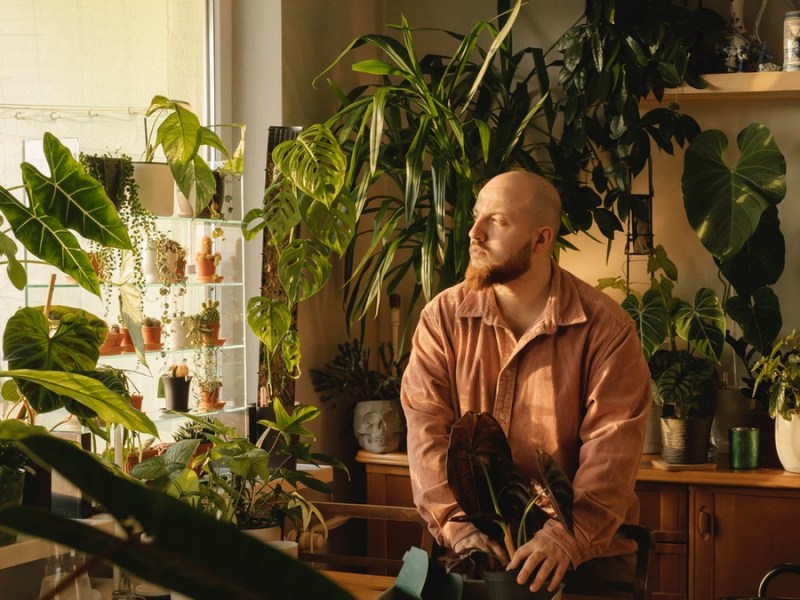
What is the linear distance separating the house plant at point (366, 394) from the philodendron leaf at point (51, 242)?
6.20 ft

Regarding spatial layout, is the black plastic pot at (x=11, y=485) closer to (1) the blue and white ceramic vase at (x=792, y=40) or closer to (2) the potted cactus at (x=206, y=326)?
(2) the potted cactus at (x=206, y=326)

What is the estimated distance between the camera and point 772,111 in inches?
161

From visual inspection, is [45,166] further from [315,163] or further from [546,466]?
[546,466]

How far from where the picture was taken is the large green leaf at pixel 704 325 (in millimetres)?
3600

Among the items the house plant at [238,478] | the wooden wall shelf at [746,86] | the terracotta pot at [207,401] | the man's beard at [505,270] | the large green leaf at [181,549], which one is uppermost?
the wooden wall shelf at [746,86]

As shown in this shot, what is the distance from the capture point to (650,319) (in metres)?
3.67

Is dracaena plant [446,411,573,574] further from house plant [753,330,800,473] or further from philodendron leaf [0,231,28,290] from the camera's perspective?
house plant [753,330,800,473]

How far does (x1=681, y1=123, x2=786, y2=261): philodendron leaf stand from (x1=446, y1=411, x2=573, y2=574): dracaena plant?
1.84 m

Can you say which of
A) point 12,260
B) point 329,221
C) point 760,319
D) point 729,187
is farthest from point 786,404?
point 12,260

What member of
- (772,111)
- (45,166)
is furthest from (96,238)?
(772,111)

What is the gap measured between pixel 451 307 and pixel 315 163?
27.9 inches

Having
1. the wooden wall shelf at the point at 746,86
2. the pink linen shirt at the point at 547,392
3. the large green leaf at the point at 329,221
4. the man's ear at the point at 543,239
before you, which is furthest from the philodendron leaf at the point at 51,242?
the wooden wall shelf at the point at 746,86

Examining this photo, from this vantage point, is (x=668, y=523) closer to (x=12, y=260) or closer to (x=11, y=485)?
(x=11, y=485)

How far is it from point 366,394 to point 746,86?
193 cm
